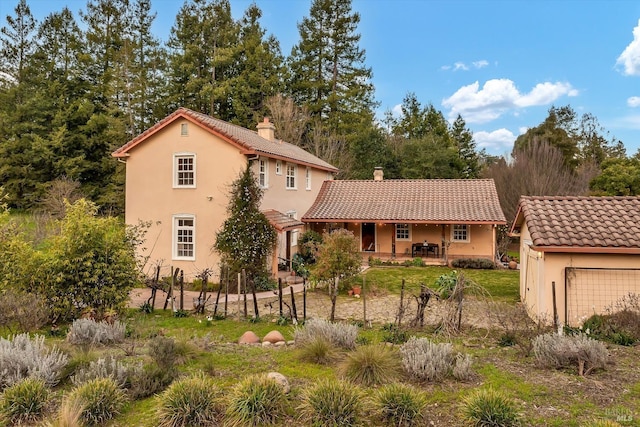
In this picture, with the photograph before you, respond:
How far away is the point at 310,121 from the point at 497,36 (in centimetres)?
2016

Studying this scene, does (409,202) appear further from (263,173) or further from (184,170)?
(184,170)

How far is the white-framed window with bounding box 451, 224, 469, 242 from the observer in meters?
21.9

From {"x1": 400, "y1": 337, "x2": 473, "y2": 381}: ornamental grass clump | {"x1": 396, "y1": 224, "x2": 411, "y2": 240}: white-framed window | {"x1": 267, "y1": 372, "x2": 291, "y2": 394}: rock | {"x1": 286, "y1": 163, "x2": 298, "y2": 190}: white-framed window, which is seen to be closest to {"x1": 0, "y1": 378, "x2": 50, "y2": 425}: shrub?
{"x1": 267, "y1": 372, "x2": 291, "y2": 394}: rock

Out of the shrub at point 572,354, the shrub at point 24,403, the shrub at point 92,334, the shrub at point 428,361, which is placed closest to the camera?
the shrub at point 24,403

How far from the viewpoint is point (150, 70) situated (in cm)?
3475

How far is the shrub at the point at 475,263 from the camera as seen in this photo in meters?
20.3

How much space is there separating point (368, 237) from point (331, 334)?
58.2ft

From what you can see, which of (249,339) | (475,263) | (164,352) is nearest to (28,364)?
(164,352)

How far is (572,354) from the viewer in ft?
19.9

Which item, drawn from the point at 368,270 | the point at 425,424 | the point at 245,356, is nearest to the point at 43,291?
the point at 245,356

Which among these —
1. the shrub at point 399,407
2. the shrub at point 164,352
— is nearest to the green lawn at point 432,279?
the shrub at point 164,352

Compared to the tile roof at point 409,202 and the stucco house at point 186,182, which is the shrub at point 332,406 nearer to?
the stucco house at point 186,182

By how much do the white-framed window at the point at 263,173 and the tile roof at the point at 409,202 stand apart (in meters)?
5.23

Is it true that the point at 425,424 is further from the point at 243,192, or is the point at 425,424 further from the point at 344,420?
the point at 243,192
